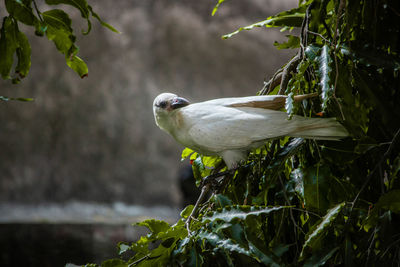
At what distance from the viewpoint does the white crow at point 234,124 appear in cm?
90

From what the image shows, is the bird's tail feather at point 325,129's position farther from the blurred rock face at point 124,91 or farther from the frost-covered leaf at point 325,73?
the blurred rock face at point 124,91

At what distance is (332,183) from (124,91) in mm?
3938

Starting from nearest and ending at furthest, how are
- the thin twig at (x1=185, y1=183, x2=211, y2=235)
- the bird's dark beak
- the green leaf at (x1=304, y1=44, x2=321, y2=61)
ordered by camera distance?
the green leaf at (x1=304, y1=44, x2=321, y2=61), the thin twig at (x1=185, y1=183, x2=211, y2=235), the bird's dark beak

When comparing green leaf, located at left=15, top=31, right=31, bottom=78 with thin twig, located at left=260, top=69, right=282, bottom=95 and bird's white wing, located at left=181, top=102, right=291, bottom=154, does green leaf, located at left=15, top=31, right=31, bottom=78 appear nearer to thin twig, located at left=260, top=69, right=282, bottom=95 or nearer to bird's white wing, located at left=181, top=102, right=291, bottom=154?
bird's white wing, located at left=181, top=102, right=291, bottom=154

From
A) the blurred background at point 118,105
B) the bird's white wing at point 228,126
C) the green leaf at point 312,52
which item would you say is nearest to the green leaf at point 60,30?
the bird's white wing at point 228,126

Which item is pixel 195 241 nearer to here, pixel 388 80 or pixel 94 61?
pixel 388 80

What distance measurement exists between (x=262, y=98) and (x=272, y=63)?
12.9 ft

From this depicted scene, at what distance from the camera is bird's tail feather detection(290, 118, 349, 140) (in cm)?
88

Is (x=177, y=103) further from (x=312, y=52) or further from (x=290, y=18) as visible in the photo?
(x=312, y=52)

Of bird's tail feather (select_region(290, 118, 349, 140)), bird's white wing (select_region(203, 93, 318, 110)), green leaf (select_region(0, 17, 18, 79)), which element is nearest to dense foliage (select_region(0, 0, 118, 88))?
green leaf (select_region(0, 17, 18, 79))

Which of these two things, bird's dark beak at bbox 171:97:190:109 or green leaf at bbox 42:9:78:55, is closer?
green leaf at bbox 42:9:78:55

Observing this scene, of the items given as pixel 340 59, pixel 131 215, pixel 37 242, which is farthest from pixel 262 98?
pixel 131 215

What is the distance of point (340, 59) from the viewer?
0.88 meters

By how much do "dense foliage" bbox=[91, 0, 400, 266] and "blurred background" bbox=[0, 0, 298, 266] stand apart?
121 inches
